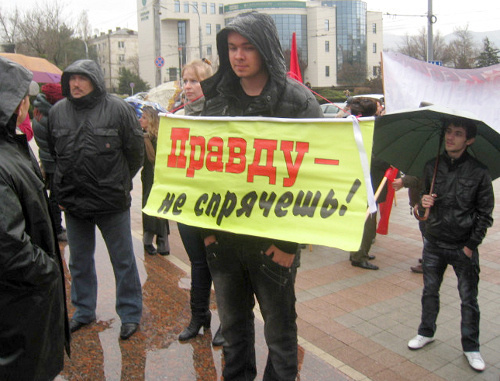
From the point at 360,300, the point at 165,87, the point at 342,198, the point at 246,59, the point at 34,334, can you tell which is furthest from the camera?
the point at 165,87

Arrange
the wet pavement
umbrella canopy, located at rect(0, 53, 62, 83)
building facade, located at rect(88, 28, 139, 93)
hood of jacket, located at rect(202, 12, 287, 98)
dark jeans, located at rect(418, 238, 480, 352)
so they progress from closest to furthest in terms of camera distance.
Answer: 1. hood of jacket, located at rect(202, 12, 287, 98)
2. the wet pavement
3. dark jeans, located at rect(418, 238, 480, 352)
4. umbrella canopy, located at rect(0, 53, 62, 83)
5. building facade, located at rect(88, 28, 139, 93)

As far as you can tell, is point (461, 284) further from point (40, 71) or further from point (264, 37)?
point (40, 71)

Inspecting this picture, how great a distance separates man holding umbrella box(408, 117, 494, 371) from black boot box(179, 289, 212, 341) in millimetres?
1546

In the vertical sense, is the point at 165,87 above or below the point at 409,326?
above

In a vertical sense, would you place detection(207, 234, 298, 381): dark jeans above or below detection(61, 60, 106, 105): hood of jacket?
below

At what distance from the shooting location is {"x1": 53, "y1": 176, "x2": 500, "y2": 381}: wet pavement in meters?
3.38

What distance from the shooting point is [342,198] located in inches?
91.5

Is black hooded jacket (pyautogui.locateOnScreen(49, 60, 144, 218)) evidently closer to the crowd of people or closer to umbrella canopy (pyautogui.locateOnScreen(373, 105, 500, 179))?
the crowd of people

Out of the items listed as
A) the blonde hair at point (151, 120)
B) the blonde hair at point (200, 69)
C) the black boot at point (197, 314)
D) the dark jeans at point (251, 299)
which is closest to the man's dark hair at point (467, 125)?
the dark jeans at point (251, 299)

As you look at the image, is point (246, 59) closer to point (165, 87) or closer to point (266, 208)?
point (266, 208)

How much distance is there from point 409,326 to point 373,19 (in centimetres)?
9053

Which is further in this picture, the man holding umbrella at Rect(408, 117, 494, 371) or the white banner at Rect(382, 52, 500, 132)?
the white banner at Rect(382, 52, 500, 132)

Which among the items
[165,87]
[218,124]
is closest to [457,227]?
[218,124]

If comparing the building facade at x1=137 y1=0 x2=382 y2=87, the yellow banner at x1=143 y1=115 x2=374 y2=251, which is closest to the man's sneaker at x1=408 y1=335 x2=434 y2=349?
the yellow banner at x1=143 y1=115 x2=374 y2=251
